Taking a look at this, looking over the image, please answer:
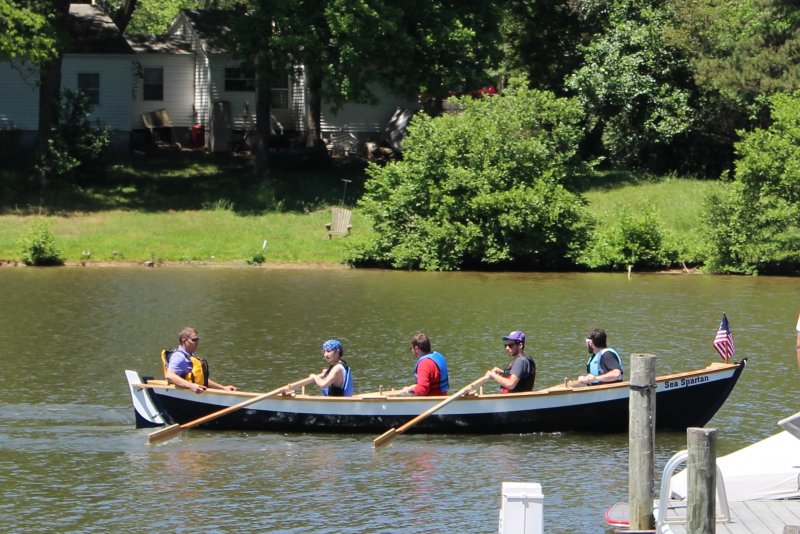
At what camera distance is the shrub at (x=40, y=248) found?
36.3m

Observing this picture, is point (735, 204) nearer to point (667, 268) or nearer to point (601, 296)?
point (667, 268)

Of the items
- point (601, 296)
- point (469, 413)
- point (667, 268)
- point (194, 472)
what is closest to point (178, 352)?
point (194, 472)

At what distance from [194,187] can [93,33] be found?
10895 mm

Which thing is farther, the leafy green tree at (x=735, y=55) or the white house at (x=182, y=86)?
the white house at (x=182, y=86)

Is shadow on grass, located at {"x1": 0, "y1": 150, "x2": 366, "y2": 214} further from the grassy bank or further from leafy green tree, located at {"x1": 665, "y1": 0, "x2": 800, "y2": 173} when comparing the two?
leafy green tree, located at {"x1": 665, "y1": 0, "x2": 800, "y2": 173}

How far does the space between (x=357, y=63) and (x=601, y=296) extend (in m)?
14.0

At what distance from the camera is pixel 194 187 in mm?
44562

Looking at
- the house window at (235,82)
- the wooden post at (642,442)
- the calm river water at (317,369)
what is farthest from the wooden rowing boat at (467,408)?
the house window at (235,82)

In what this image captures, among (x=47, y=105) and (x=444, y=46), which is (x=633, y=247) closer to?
(x=444, y=46)

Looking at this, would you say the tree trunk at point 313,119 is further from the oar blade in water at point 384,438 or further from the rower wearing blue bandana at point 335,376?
the oar blade in water at point 384,438

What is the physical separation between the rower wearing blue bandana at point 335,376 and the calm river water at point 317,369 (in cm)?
71

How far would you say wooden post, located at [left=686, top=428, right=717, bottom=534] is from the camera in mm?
10836

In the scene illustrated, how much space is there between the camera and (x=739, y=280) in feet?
116

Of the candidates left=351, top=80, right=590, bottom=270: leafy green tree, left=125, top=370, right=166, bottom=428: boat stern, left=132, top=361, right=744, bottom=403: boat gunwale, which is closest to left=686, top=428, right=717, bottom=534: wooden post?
left=132, top=361, right=744, bottom=403: boat gunwale
